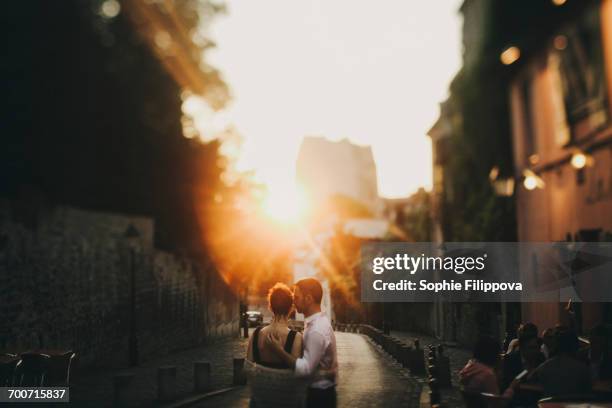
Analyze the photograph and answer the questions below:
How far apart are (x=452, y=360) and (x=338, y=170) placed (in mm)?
92542

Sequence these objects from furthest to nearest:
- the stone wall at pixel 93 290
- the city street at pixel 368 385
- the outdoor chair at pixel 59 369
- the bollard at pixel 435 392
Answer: the stone wall at pixel 93 290, the city street at pixel 368 385, the outdoor chair at pixel 59 369, the bollard at pixel 435 392

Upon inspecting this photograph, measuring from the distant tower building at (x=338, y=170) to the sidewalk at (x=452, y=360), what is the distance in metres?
84.6

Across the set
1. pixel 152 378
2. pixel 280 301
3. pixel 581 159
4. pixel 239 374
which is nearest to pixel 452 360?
pixel 239 374

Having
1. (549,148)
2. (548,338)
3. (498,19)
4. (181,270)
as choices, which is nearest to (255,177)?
(181,270)

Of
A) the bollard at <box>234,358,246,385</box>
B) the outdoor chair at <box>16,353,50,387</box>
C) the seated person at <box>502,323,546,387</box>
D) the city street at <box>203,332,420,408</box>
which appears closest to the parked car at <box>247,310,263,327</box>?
the bollard at <box>234,358,246,385</box>

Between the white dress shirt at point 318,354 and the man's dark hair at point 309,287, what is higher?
the man's dark hair at point 309,287

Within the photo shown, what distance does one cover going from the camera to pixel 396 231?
172 feet

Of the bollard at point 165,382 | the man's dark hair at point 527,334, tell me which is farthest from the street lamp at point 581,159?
the bollard at point 165,382

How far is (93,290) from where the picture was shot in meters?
20.3

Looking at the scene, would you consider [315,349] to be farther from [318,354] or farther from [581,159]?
[581,159]

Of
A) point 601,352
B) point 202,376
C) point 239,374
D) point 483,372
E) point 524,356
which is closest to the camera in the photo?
point 483,372

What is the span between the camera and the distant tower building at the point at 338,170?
107188mm

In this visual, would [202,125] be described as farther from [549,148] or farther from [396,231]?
[396,231]

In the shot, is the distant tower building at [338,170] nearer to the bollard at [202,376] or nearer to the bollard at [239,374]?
the bollard at [239,374]
